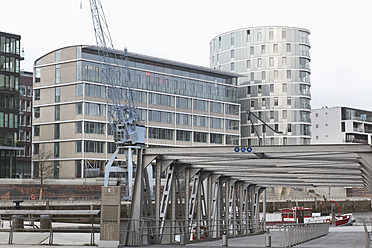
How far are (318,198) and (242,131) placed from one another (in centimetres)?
2096

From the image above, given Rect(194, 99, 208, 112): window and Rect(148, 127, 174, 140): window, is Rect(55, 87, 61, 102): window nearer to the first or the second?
Rect(148, 127, 174, 140): window

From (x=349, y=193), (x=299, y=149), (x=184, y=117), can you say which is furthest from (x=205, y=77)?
(x=299, y=149)

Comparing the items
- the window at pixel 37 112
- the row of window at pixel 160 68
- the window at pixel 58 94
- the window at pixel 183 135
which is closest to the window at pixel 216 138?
the window at pixel 183 135

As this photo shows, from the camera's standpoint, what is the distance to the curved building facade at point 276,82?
400 ft

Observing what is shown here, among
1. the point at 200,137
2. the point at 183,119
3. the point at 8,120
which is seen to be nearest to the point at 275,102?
the point at 200,137

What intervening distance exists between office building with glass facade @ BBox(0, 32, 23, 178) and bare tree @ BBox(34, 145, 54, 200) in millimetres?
3664

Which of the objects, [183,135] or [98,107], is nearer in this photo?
[98,107]

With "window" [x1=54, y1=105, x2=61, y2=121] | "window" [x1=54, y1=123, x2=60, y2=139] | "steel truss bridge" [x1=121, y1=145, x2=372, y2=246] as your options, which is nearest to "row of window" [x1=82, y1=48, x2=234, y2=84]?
"window" [x1=54, y1=105, x2=61, y2=121]

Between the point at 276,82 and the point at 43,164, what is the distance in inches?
2120

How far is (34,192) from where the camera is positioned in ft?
274

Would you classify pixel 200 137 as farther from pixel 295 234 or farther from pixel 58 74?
pixel 295 234

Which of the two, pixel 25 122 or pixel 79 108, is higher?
pixel 79 108

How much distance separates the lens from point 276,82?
402 ft

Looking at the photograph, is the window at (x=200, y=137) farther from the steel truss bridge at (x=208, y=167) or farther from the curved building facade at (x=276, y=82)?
the steel truss bridge at (x=208, y=167)
